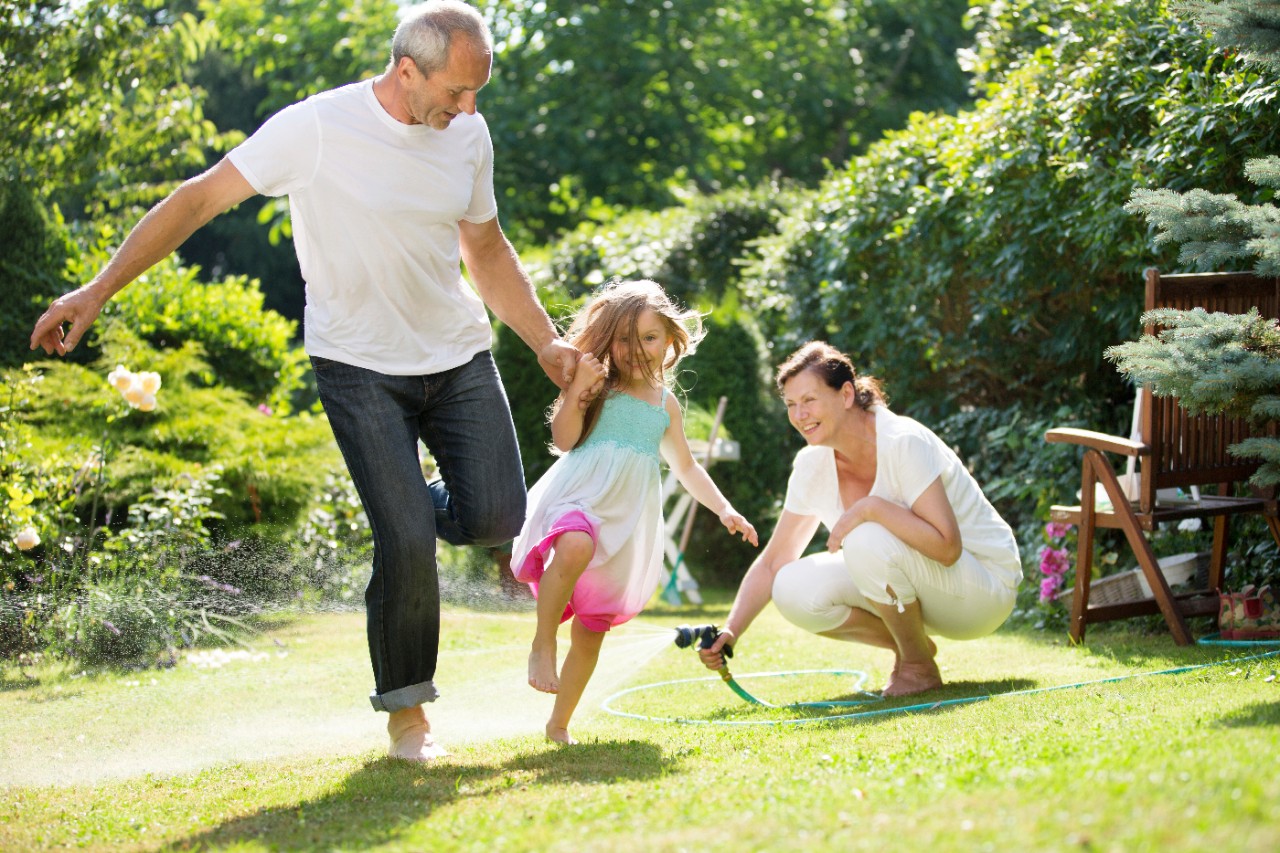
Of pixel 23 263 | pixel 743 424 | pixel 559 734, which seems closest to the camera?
pixel 559 734

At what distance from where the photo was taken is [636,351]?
396cm

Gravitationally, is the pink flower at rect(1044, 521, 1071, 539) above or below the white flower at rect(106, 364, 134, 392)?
below

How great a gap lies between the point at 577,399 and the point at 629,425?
187 millimetres

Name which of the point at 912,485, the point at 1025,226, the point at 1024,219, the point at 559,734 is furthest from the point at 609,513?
the point at 1025,226

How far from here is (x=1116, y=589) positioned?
5.49 meters

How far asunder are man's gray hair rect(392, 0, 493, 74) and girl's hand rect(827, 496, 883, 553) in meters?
1.84

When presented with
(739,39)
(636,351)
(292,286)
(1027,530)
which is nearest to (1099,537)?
(1027,530)

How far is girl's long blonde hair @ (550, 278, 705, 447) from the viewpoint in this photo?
3.94 meters

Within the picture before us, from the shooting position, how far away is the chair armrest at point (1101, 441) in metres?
4.63

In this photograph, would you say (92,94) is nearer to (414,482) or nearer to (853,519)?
(414,482)

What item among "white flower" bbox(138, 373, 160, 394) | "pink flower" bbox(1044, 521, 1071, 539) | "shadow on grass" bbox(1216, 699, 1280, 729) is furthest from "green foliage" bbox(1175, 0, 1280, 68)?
"white flower" bbox(138, 373, 160, 394)

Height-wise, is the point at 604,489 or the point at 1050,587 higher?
the point at 604,489

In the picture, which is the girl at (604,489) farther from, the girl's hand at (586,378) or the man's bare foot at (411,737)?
the man's bare foot at (411,737)

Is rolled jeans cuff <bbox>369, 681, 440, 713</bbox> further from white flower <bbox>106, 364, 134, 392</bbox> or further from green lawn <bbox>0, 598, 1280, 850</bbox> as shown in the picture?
white flower <bbox>106, 364, 134, 392</bbox>
